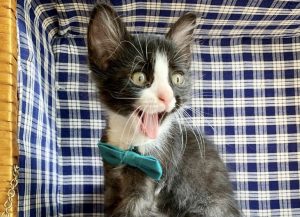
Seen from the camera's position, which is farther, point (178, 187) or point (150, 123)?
point (178, 187)

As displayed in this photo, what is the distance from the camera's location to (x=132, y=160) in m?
1.04

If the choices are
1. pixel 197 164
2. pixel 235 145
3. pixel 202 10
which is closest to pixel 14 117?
pixel 197 164

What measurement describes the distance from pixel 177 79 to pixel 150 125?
134 mm

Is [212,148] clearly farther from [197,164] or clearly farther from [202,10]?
[202,10]

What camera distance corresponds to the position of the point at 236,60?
1.61 metres

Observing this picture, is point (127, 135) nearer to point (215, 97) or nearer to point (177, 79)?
point (177, 79)

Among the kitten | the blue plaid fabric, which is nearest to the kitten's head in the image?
the kitten

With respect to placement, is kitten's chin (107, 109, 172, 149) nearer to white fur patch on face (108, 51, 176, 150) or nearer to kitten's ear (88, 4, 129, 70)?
white fur patch on face (108, 51, 176, 150)

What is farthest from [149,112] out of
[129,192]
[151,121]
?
[129,192]

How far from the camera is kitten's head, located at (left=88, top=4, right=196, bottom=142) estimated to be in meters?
0.96

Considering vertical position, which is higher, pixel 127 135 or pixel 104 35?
pixel 104 35

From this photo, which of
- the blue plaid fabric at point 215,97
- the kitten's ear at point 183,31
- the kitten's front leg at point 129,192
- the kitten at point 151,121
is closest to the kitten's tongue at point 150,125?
the kitten at point 151,121

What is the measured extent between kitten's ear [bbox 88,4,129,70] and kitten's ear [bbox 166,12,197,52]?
0.14 metres

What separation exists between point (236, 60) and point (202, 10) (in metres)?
0.31
